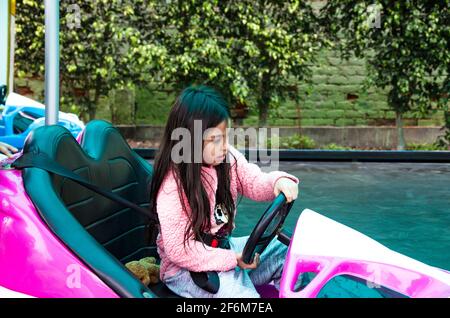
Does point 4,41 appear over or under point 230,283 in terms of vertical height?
over

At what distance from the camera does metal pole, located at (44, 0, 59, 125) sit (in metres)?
2.80

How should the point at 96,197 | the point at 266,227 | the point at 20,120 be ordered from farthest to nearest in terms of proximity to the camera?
the point at 20,120 → the point at 96,197 → the point at 266,227

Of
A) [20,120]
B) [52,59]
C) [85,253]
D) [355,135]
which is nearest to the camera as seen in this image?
[85,253]

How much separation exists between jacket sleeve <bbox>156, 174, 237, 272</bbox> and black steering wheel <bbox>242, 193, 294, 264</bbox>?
51 millimetres

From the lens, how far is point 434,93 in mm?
8844

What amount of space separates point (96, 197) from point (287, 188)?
480 millimetres

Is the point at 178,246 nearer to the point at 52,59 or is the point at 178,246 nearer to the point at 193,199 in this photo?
the point at 193,199

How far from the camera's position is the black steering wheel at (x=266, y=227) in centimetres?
145

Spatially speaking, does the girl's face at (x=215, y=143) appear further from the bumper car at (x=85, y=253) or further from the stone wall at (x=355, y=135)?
the stone wall at (x=355, y=135)

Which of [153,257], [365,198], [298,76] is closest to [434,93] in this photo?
[298,76]

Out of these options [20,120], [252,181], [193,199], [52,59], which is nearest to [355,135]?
[20,120]

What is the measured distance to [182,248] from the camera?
1.50m
